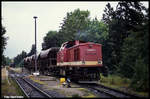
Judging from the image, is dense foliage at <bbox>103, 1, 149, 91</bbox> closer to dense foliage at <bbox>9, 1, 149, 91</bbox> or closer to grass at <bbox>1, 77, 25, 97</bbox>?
dense foliage at <bbox>9, 1, 149, 91</bbox>

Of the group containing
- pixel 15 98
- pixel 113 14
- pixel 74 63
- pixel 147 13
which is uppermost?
pixel 113 14

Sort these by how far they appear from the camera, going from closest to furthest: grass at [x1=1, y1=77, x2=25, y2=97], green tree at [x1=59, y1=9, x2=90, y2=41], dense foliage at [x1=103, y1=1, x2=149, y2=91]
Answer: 1. dense foliage at [x1=103, y1=1, x2=149, y2=91]
2. grass at [x1=1, y1=77, x2=25, y2=97]
3. green tree at [x1=59, y1=9, x2=90, y2=41]

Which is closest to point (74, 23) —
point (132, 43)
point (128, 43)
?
point (128, 43)

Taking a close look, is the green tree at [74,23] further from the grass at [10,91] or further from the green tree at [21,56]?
the green tree at [21,56]

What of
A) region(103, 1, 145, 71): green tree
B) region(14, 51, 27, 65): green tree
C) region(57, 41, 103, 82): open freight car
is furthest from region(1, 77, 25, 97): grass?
region(14, 51, 27, 65): green tree

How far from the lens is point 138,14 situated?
2486cm

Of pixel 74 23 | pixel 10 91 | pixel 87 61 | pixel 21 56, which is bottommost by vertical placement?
pixel 10 91

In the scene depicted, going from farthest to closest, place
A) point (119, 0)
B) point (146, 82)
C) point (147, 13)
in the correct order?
point (119, 0) → point (147, 13) → point (146, 82)

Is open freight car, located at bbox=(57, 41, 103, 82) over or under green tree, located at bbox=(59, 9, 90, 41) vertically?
under

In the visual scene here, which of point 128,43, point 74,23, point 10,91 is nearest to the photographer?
point 10,91

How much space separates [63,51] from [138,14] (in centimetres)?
913

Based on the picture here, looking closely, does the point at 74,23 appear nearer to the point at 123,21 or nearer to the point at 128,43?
the point at 123,21

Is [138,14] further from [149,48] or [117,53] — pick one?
[149,48]

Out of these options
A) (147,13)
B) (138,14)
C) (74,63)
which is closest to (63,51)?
(74,63)
